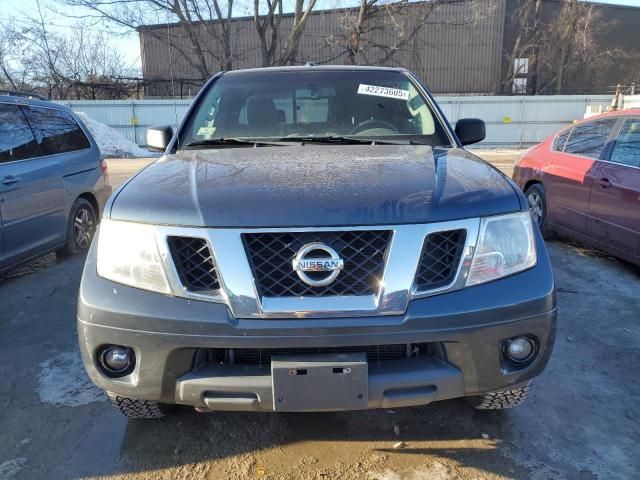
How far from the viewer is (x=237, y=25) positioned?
30984mm

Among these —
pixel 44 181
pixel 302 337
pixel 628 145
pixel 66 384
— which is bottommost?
pixel 66 384

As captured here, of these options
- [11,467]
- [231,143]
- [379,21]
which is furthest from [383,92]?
[379,21]

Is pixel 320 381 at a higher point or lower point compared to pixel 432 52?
lower

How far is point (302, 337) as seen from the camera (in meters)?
1.86

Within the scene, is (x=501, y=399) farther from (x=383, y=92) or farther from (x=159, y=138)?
(x=159, y=138)

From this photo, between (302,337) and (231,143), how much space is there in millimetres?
1601

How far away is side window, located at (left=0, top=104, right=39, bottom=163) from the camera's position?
450cm

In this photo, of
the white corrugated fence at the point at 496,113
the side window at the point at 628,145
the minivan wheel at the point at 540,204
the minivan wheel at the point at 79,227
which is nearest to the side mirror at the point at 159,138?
the minivan wheel at the point at 79,227

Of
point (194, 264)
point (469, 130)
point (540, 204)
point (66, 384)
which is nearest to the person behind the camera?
point (194, 264)

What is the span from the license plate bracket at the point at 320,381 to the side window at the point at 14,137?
377 cm

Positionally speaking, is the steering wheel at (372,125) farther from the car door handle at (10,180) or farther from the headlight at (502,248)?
the car door handle at (10,180)

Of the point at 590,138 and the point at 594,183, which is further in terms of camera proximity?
the point at 590,138

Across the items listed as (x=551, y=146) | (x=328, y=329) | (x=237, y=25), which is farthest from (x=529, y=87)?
(x=328, y=329)

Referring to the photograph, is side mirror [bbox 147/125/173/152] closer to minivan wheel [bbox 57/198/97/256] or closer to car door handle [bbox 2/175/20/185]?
car door handle [bbox 2/175/20/185]
